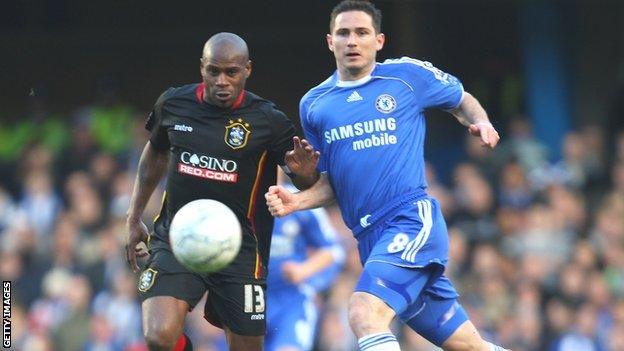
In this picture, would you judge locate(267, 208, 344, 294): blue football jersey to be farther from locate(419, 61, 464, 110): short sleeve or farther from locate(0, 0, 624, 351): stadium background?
locate(419, 61, 464, 110): short sleeve

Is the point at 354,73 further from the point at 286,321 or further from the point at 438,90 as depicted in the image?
the point at 286,321

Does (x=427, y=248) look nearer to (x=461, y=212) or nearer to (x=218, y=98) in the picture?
(x=218, y=98)

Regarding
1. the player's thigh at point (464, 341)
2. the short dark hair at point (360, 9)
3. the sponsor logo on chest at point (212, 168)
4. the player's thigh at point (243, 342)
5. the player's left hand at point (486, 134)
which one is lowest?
the player's thigh at point (243, 342)

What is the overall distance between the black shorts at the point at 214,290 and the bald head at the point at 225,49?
1.30 m

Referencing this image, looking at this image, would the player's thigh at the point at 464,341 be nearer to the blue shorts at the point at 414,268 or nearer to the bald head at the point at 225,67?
the blue shorts at the point at 414,268

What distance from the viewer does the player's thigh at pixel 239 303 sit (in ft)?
32.0

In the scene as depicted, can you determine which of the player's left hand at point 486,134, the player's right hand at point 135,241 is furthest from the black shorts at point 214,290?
the player's left hand at point 486,134

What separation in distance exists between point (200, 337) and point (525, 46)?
22.0 feet

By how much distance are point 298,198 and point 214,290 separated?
2.70 feet

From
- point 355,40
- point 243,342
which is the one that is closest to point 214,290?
point 243,342

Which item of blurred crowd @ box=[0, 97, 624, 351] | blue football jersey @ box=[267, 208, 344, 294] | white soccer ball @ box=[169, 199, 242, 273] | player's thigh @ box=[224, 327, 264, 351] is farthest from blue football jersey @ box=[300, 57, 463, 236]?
blurred crowd @ box=[0, 97, 624, 351]

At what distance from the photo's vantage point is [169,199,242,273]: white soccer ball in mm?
9141

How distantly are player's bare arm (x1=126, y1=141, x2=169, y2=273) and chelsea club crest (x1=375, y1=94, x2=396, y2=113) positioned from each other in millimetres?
1427

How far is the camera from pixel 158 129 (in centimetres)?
984
